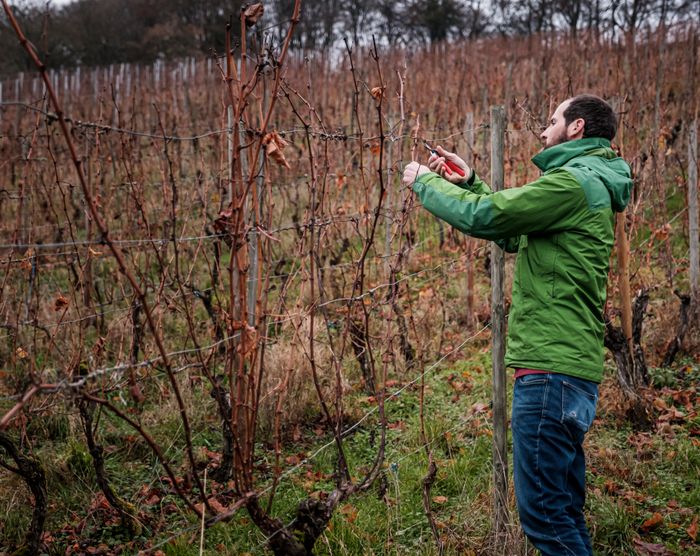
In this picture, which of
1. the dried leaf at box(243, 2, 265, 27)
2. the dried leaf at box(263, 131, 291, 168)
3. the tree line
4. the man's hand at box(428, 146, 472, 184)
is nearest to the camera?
the dried leaf at box(243, 2, 265, 27)

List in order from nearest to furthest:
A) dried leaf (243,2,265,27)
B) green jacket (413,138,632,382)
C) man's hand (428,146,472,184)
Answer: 1. dried leaf (243,2,265,27)
2. green jacket (413,138,632,382)
3. man's hand (428,146,472,184)

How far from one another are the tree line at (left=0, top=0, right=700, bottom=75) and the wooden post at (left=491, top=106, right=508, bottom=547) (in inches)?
830

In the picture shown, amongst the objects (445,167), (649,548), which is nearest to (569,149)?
(445,167)

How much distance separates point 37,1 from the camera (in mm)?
22469

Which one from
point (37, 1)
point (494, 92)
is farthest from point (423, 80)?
point (37, 1)

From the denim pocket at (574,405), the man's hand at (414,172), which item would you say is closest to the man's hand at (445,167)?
the man's hand at (414,172)

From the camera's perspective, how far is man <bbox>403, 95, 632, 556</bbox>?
193 cm

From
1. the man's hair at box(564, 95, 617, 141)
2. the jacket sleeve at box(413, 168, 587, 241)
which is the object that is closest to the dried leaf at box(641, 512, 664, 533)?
the jacket sleeve at box(413, 168, 587, 241)

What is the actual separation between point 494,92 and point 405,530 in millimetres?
11417

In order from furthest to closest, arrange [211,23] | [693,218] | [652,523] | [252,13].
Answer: [211,23], [693,218], [652,523], [252,13]

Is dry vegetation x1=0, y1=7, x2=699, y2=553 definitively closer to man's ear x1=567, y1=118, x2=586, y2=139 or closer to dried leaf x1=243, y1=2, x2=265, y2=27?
dried leaf x1=243, y1=2, x2=265, y2=27

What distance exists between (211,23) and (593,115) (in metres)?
25.1

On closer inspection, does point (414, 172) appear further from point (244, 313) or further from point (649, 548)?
point (649, 548)

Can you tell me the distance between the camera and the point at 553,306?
2006 millimetres
